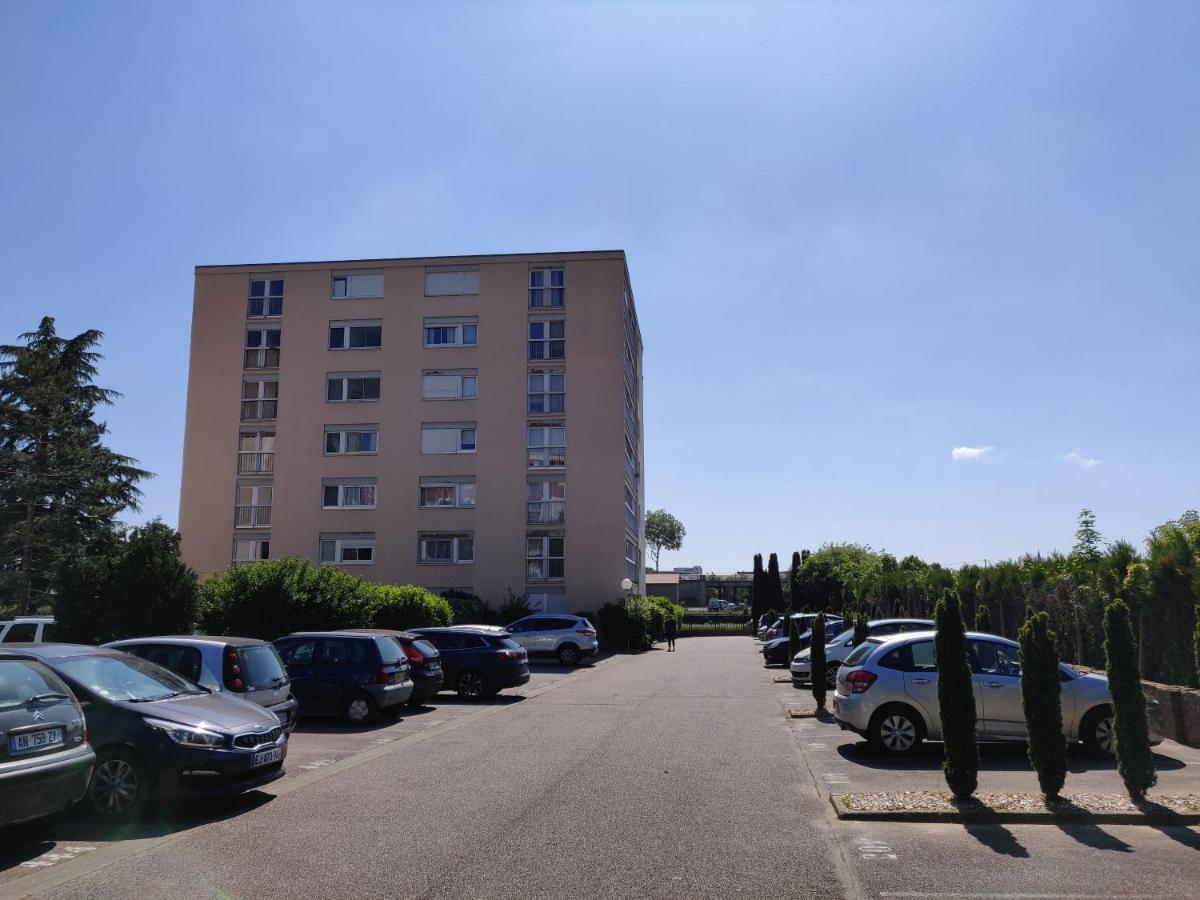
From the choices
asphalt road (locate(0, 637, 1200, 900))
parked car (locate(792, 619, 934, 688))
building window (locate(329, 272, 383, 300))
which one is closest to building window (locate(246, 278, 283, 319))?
building window (locate(329, 272, 383, 300))

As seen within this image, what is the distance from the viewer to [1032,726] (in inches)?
326

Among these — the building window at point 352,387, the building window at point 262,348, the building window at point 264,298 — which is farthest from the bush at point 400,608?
the building window at point 264,298

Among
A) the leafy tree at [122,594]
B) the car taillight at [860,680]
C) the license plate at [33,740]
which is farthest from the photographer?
the leafy tree at [122,594]

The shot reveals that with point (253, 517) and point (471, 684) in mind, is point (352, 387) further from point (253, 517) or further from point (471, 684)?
point (471, 684)

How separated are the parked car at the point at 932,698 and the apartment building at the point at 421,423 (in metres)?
31.6

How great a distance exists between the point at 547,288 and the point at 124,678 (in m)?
38.1

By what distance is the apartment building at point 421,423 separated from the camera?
43125 millimetres

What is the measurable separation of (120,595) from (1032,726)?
644 inches

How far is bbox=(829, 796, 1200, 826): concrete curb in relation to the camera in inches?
299

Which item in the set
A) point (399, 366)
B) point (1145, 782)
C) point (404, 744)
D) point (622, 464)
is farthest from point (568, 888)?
point (399, 366)

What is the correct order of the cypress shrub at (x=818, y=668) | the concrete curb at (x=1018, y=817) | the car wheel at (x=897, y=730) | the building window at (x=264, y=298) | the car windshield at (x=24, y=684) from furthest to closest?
the building window at (x=264, y=298)
the cypress shrub at (x=818, y=668)
the car wheel at (x=897, y=730)
the concrete curb at (x=1018, y=817)
the car windshield at (x=24, y=684)

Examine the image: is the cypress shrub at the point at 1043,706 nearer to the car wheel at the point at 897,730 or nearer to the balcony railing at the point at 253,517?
the car wheel at the point at 897,730

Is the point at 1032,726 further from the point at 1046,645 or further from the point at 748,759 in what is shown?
the point at 748,759

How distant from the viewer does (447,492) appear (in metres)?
43.8
